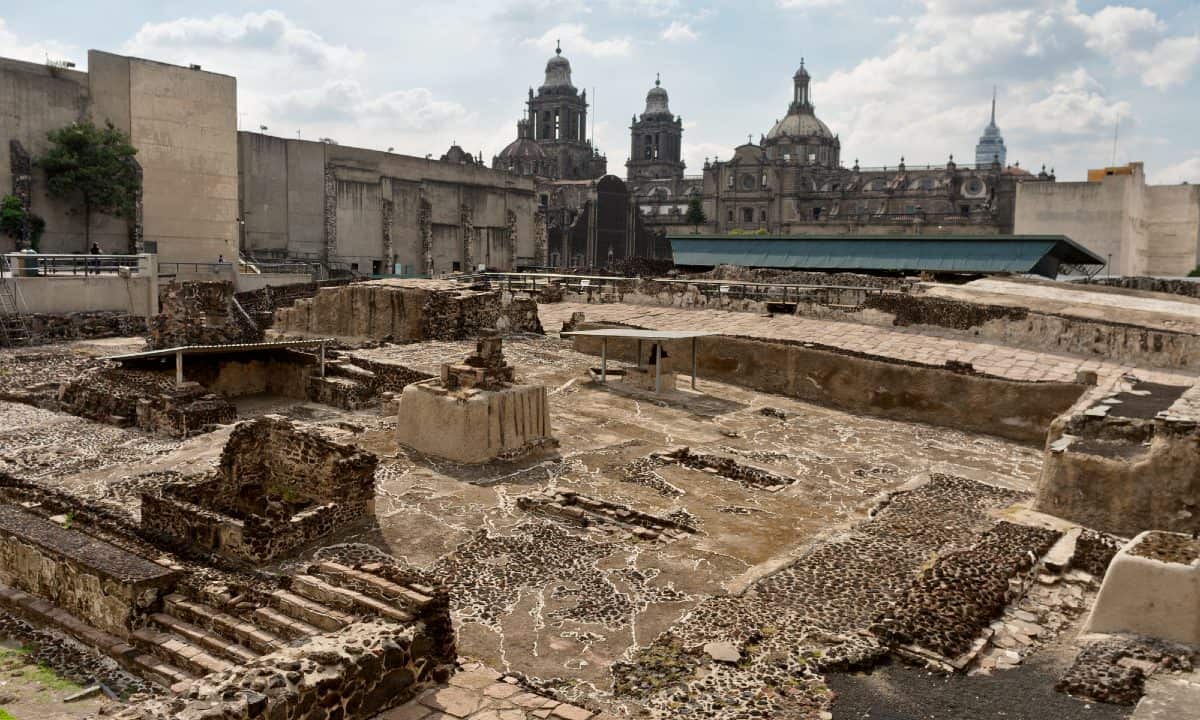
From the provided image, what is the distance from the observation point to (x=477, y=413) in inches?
505

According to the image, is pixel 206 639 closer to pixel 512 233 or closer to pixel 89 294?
pixel 89 294

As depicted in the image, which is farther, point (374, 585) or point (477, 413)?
point (477, 413)

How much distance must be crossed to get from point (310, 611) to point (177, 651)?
1117 millimetres

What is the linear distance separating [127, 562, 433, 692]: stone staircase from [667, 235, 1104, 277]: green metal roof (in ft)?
85.3

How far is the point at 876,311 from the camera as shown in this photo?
878 inches

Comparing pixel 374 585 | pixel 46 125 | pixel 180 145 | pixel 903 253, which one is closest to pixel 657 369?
pixel 374 585

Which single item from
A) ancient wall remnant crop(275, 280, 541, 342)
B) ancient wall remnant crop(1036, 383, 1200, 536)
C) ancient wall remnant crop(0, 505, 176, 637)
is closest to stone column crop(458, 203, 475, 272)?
ancient wall remnant crop(275, 280, 541, 342)

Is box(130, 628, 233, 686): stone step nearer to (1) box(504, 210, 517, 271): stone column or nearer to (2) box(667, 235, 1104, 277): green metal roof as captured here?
(2) box(667, 235, 1104, 277): green metal roof

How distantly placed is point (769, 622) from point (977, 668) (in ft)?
5.48

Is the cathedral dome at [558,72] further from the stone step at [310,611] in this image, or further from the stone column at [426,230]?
the stone step at [310,611]

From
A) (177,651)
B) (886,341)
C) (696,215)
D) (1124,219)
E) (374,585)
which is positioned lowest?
(177,651)

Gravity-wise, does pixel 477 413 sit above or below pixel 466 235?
below

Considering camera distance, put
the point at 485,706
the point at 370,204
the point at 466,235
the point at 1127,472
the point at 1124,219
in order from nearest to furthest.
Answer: the point at 485,706, the point at 1127,472, the point at 1124,219, the point at 370,204, the point at 466,235

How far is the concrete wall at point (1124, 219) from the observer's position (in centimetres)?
3862
